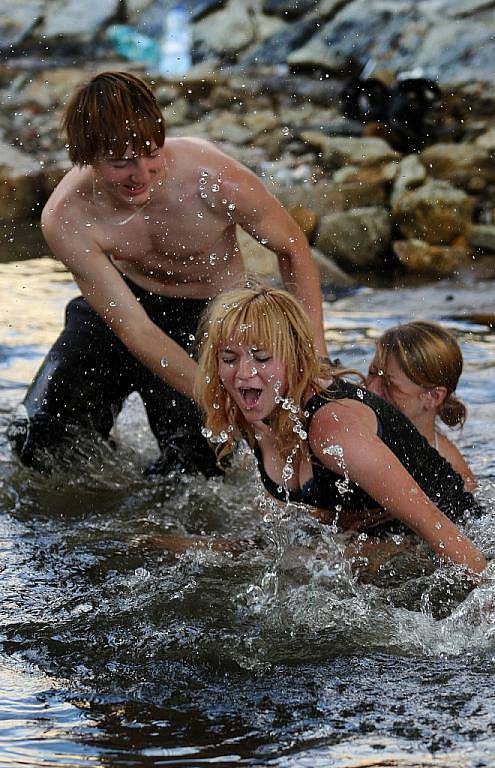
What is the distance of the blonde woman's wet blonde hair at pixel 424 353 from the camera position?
4156 mm

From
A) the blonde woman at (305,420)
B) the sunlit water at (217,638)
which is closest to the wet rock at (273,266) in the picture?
the sunlit water at (217,638)

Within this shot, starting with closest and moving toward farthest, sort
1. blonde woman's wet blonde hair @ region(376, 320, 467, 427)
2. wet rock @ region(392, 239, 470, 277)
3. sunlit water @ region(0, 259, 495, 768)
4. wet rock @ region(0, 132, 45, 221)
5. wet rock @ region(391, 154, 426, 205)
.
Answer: sunlit water @ region(0, 259, 495, 768), blonde woman's wet blonde hair @ region(376, 320, 467, 427), wet rock @ region(392, 239, 470, 277), wet rock @ region(391, 154, 426, 205), wet rock @ region(0, 132, 45, 221)

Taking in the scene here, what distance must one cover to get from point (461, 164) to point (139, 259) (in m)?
5.82

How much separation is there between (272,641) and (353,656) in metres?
0.25

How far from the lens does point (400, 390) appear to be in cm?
421

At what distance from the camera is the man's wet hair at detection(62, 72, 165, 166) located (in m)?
3.91

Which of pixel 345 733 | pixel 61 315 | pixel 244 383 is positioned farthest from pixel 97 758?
pixel 61 315

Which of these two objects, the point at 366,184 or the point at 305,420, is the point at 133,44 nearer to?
the point at 366,184

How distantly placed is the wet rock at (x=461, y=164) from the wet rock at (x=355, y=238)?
3.89ft

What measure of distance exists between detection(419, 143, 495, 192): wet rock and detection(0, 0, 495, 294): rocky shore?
0.01 meters

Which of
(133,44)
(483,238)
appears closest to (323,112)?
(483,238)

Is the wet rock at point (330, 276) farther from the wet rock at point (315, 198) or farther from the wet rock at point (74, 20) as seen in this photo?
the wet rock at point (74, 20)

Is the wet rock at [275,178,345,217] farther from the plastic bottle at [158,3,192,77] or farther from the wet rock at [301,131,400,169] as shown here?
the plastic bottle at [158,3,192,77]

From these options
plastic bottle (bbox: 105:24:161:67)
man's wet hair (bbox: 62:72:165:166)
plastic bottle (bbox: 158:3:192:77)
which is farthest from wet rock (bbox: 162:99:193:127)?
man's wet hair (bbox: 62:72:165:166)
